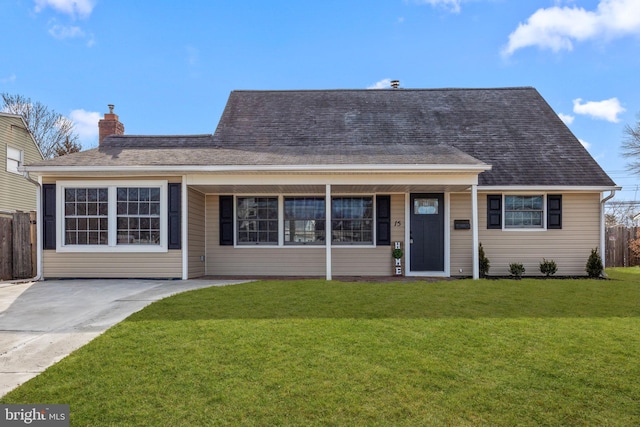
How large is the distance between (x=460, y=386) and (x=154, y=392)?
2.39 metres

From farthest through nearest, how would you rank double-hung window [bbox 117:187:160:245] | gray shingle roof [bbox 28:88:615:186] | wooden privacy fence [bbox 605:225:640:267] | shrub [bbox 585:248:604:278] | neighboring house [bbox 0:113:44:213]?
neighboring house [bbox 0:113:44:213] → wooden privacy fence [bbox 605:225:640:267] → shrub [bbox 585:248:604:278] → gray shingle roof [bbox 28:88:615:186] → double-hung window [bbox 117:187:160:245]

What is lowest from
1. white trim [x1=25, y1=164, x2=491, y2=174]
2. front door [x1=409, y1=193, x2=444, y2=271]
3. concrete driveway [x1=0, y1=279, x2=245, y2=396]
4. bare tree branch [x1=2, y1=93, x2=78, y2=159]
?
concrete driveway [x1=0, y1=279, x2=245, y2=396]

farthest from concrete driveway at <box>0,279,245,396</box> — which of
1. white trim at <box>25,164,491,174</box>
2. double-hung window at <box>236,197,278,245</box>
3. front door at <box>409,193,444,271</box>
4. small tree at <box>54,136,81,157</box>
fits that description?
small tree at <box>54,136,81,157</box>

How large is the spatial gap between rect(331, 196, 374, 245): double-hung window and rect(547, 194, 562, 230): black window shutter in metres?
4.52

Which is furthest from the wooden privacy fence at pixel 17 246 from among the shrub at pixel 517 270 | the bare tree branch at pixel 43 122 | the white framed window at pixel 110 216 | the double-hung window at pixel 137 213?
the bare tree branch at pixel 43 122

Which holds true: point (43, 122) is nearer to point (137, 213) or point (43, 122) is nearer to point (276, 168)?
point (137, 213)

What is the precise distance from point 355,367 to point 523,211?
8.31 m

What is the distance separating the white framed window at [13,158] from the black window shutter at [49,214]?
26.3 feet

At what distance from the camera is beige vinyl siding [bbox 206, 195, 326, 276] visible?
10109 mm

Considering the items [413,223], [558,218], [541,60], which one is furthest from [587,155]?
[541,60]

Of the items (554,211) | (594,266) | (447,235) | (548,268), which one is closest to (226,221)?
(447,235)

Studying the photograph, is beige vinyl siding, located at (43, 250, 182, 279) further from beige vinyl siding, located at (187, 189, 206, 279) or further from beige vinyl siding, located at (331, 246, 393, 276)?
beige vinyl siding, located at (331, 246, 393, 276)

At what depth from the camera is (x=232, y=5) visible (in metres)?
12.4

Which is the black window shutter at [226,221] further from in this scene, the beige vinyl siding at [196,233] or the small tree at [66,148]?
the small tree at [66,148]
